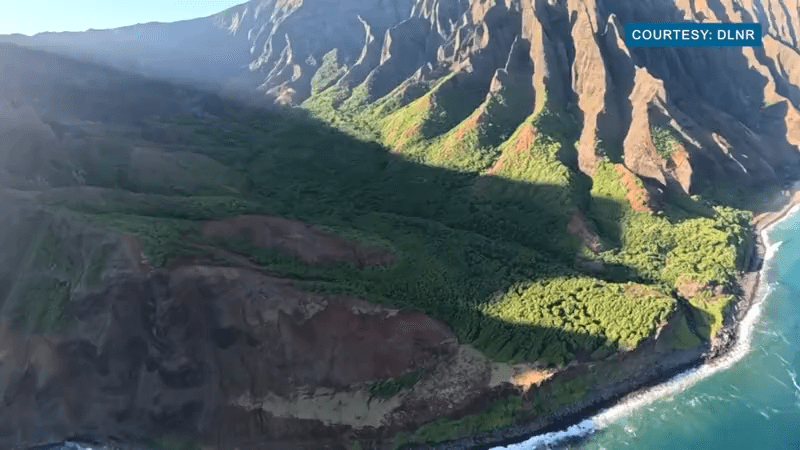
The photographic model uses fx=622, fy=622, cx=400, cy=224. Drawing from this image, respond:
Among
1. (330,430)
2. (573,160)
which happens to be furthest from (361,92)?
(330,430)

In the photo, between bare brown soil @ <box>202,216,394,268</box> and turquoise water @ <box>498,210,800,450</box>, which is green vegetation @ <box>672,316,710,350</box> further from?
bare brown soil @ <box>202,216,394,268</box>

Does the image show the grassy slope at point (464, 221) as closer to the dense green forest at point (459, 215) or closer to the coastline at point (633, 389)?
the dense green forest at point (459, 215)

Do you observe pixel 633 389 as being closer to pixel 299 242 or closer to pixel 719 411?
pixel 719 411

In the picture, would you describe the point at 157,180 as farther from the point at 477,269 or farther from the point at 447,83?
the point at 447,83

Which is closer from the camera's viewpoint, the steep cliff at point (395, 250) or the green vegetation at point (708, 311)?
the steep cliff at point (395, 250)

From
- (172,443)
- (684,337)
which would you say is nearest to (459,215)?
(684,337)

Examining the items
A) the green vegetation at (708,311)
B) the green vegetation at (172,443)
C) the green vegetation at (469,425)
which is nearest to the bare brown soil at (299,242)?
the green vegetation at (469,425)
